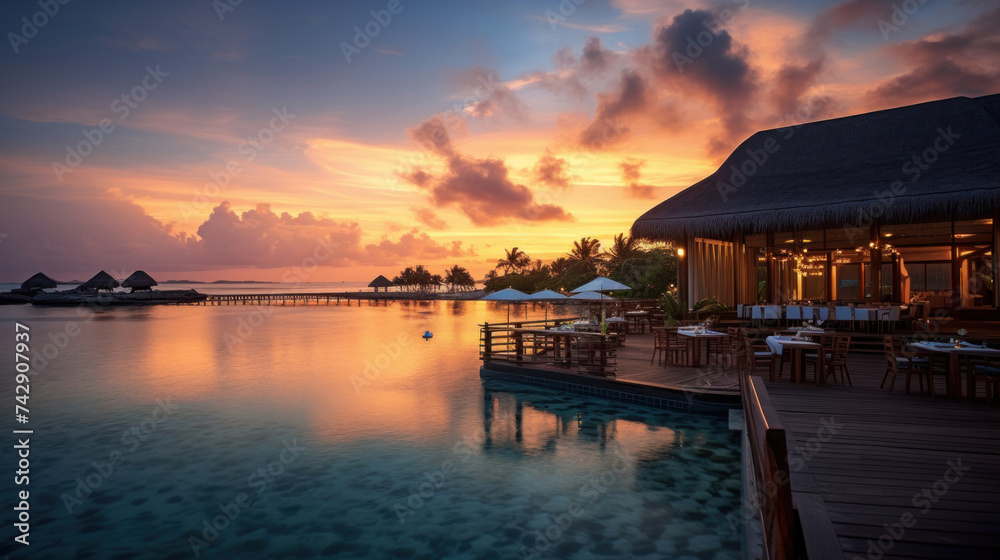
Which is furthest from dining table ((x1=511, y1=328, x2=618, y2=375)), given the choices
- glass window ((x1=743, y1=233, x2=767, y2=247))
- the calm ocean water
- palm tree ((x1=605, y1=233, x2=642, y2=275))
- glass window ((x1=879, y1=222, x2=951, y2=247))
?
palm tree ((x1=605, y1=233, x2=642, y2=275))

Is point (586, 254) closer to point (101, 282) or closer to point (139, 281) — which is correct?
point (139, 281)

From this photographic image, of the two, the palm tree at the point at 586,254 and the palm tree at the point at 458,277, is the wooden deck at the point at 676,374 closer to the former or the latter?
the palm tree at the point at 586,254

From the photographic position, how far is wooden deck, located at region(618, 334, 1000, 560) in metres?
2.91

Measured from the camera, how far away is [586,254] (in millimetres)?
47125

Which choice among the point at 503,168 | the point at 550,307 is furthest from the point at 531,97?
the point at 550,307

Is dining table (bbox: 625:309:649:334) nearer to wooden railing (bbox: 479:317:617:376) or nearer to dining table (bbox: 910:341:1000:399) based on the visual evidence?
wooden railing (bbox: 479:317:617:376)

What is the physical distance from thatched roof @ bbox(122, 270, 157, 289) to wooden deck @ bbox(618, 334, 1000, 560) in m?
79.3

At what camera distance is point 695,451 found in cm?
789

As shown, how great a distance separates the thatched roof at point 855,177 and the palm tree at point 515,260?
54.1 metres

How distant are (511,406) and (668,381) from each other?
11.5 ft

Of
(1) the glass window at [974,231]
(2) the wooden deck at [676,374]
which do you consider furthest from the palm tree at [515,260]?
(1) the glass window at [974,231]

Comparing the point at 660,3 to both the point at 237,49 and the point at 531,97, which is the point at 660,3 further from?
the point at 237,49

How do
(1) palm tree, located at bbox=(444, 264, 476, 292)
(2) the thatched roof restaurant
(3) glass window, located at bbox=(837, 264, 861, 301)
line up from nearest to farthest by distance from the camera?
(2) the thatched roof restaurant
(3) glass window, located at bbox=(837, 264, 861, 301)
(1) palm tree, located at bbox=(444, 264, 476, 292)

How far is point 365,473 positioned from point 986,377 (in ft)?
27.5
